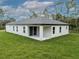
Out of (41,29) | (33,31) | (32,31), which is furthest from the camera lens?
(32,31)

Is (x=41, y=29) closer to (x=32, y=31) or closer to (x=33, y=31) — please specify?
(x=33, y=31)

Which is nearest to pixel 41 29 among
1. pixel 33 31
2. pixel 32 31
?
pixel 33 31

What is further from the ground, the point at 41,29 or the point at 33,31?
the point at 41,29

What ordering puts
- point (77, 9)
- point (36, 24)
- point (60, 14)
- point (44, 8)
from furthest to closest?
point (44, 8)
point (60, 14)
point (77, 9)
point (36, 24)

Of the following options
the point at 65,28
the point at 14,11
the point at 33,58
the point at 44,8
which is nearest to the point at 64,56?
the point at 33,58

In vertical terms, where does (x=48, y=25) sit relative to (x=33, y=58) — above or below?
above

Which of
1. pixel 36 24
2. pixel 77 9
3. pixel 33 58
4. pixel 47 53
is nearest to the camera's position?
pixel 33 58

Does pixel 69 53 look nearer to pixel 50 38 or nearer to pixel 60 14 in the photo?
pixel 50 38

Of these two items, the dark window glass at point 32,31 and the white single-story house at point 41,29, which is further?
the dark window glass at point 32,31

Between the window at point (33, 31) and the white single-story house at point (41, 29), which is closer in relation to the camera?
the white single-story house at point (41, 29)

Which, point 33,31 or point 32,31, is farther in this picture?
point 32,31

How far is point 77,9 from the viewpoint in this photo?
62000 millimetres

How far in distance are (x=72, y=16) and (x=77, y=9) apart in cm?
341

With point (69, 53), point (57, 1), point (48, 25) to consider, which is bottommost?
point (69, 53)
